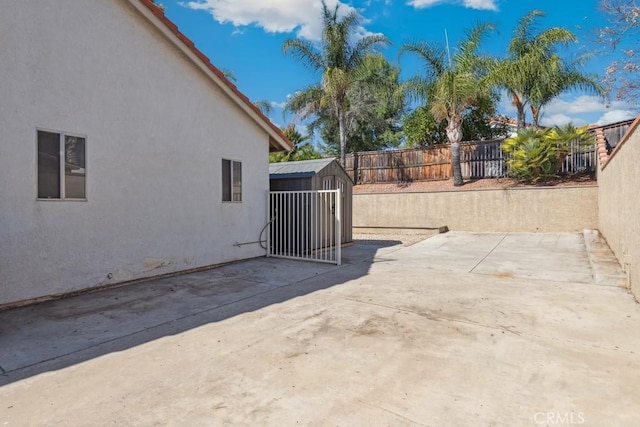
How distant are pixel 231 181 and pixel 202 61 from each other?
264cm

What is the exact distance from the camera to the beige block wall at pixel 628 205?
4918 millimetres

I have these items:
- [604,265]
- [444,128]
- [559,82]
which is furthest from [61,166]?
[559,82]

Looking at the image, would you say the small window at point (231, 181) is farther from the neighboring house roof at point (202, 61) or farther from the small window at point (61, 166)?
the small window at point (61, 166)

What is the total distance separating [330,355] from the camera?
331 centimetres

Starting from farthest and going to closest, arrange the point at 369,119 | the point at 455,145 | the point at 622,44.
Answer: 1. the point at 369,119
2. the point at 455,145
3. the point at 622,44

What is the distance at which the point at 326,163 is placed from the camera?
33.2ft

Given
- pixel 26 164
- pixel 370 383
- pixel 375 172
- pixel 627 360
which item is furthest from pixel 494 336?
pixel 375 172

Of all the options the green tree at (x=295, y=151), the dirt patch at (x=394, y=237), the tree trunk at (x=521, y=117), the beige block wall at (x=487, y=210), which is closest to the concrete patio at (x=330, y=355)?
the dirt patch at (x=394, y=237)

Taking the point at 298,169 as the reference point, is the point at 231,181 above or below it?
below

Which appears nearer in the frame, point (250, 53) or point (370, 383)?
point (370, 383)

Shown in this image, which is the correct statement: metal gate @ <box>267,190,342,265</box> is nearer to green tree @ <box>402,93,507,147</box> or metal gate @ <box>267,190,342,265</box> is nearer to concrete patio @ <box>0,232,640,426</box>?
concrete patio @ <box>0,232,640,426</box>

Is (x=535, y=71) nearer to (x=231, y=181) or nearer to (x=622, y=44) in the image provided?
(x=622, y=44)

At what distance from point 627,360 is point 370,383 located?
237 centimetres

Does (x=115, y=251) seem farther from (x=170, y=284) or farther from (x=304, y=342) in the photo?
(x=304, y=342)
